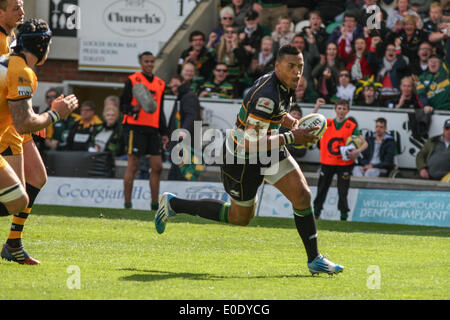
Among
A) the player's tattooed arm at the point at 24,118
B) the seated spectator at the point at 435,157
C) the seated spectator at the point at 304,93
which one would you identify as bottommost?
the seated spectator at the point at 435,157

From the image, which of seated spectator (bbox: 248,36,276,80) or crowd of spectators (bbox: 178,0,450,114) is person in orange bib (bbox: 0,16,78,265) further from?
seated spectator (bbox: 248,36,276,80)

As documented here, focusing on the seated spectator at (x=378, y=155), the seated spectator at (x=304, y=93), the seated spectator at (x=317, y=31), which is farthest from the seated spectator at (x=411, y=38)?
the seated spectator at (x=378, y=155)

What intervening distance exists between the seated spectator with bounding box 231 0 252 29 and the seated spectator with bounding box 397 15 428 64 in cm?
411

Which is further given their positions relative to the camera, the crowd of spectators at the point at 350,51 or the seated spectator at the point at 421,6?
the seated spectator at the point at 421,6

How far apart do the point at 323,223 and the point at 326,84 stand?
4.86 m

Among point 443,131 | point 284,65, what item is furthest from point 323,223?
point 284,65

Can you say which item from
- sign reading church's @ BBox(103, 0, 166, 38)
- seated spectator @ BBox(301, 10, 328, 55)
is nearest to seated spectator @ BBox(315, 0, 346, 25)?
seated spectator @ BBox(301, 10, 328, 55)

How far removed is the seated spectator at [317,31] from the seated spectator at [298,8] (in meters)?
1.34

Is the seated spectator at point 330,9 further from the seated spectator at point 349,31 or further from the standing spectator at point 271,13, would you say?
the seated spectator at point 349,31

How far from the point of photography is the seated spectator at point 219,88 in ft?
62.5

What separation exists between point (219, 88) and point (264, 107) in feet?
36.7

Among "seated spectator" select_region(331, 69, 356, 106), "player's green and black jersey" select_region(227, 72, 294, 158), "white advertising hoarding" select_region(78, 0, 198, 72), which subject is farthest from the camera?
"white advertising hoarding" select_region(78, 0, 198, 72)

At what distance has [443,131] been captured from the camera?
17.0 m

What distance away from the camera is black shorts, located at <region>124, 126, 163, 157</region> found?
15.1m
